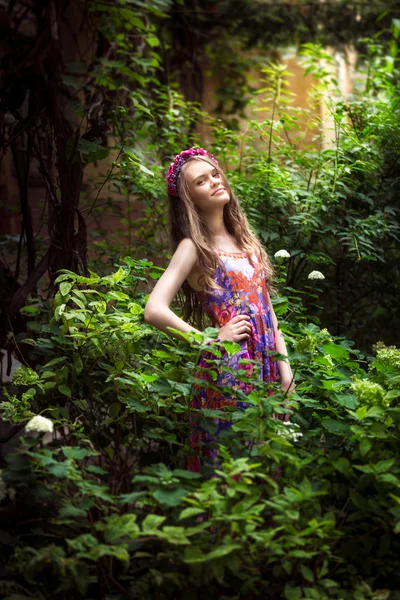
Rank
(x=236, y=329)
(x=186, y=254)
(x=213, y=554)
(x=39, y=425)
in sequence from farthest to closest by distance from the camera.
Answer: (x=186, y=254)
(x=236, y=329)
(x=39, y=425)
(x=213, y=554)

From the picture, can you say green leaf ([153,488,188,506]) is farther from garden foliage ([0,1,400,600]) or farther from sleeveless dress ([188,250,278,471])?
sleeveless dress ([188,250,278,471])

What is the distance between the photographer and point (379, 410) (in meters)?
2.15

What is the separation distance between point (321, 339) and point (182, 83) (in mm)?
5422

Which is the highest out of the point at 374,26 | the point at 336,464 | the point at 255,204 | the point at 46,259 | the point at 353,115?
the point at 374,26

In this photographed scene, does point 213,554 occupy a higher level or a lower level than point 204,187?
lower

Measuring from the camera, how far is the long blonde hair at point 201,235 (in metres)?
2.70

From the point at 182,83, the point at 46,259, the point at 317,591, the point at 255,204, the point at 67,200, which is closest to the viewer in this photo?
the point at 317,591

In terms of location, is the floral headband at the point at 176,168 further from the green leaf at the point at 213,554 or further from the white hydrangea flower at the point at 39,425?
the green leaf at the point at 213,554

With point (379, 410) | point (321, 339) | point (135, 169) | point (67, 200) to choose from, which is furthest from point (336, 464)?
point (135, 169)

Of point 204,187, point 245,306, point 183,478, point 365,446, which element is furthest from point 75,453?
point 204,187

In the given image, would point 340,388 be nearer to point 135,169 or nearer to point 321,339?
point 321,339

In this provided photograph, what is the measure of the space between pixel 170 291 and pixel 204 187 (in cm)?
49

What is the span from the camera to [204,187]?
2.79 meters

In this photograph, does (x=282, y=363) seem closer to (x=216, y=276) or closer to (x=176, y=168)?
(x=216, y=276)
